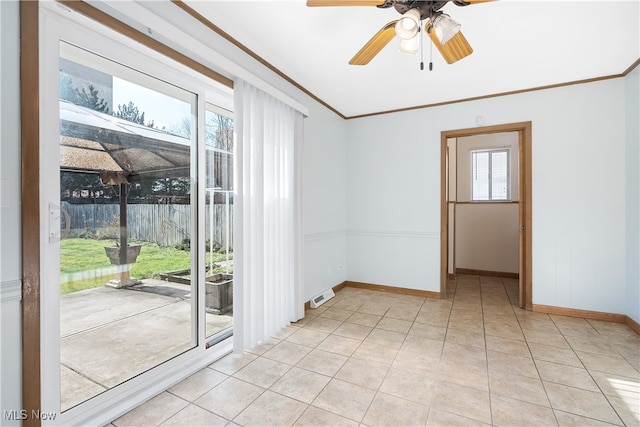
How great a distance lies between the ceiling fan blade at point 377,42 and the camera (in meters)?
1.68

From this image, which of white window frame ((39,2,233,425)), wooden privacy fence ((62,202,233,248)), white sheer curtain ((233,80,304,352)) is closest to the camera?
white window frame ((39,2,233,425))

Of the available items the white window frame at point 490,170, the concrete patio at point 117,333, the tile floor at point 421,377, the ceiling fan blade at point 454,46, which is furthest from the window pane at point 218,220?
the white window frame at point 490,170

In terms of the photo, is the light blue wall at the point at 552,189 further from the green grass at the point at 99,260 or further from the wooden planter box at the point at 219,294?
the green grass at the point at 99,260

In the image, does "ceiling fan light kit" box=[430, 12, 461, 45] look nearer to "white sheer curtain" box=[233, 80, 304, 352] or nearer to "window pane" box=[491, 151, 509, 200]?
"white sheer curtain" box=[233, 80, 304, 352]

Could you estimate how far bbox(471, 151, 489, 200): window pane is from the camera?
520 cm

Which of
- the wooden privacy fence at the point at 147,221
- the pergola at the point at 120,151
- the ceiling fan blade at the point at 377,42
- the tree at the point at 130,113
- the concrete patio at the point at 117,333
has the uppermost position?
the ceiling fan blade at the point at 377,42

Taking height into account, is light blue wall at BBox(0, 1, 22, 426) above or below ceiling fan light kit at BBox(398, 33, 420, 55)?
below

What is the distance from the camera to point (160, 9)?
176cm

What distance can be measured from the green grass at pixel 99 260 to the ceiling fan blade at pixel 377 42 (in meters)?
1.98

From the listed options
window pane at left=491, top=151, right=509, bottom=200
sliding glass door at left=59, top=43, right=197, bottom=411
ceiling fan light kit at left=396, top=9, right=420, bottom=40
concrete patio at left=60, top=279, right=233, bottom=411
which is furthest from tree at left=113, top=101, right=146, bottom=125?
A: window pane at left=491, top=151, right=509, bottom=200

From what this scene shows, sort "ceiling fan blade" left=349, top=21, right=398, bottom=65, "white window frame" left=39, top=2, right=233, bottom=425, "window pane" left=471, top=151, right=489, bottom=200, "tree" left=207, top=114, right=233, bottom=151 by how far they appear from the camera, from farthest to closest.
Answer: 1. "window pane" left=471, top=151, right=489, bottom=200
2. "tree" left=207, top=114, right=233, bottom=151
3. "ceiling fan blade" left=349, top=21, right=398, bottom=65
4. "white window frame" left=39, top=2, right=233, bottom=425

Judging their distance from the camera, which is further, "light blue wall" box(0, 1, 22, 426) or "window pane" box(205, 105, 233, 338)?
"window pane" box(205, 105, 233, 338)

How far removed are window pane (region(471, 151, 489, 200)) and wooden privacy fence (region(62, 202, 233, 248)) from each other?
4650 mm

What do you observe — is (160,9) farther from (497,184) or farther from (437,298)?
(497,184)
